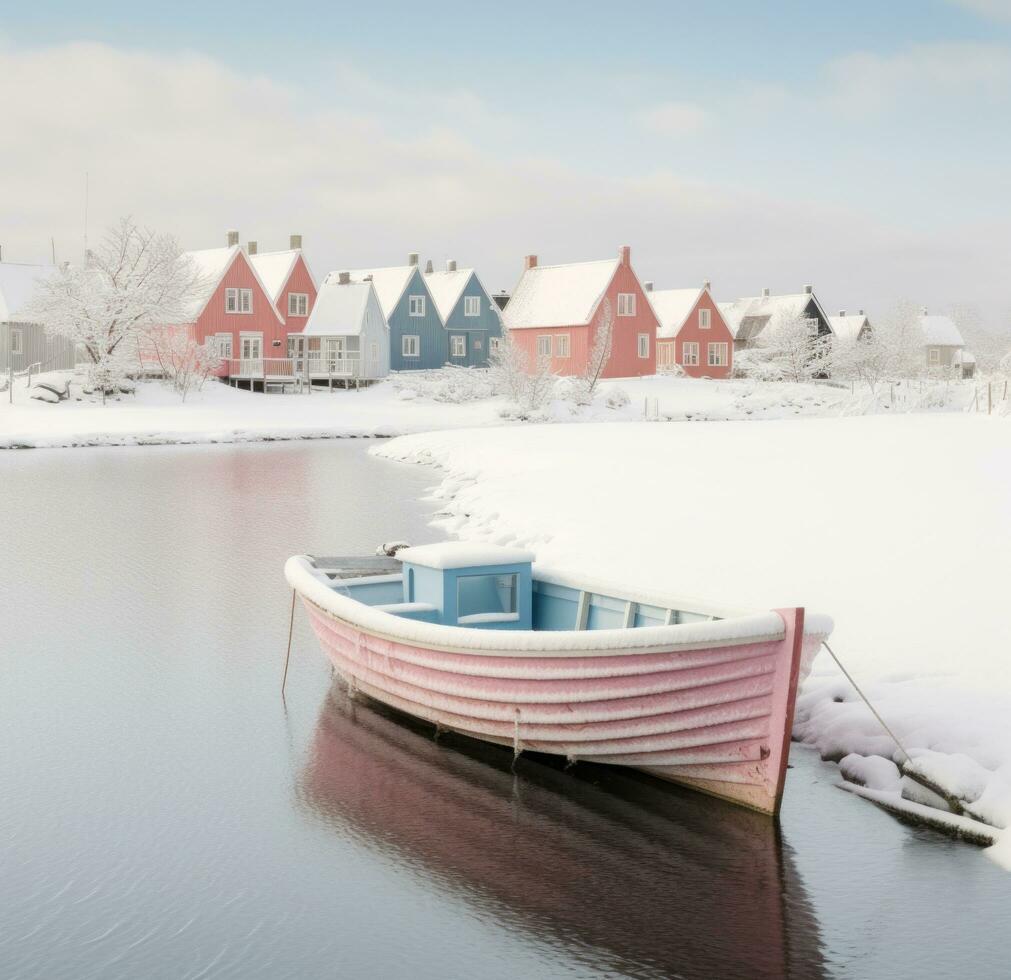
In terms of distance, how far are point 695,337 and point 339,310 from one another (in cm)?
2616

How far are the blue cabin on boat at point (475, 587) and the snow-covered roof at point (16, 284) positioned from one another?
58763 mm

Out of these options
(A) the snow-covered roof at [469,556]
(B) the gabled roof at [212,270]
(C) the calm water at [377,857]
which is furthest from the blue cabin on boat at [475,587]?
(B) the gabled roof at [212,270]

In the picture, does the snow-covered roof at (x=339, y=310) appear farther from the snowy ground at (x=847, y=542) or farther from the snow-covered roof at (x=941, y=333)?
the snow-covered roof at (x=941, y=333)

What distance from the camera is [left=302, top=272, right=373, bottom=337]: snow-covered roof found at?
7100cm

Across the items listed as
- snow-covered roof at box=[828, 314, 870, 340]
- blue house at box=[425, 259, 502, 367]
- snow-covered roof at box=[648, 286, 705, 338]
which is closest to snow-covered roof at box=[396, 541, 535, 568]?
blue house at box=[425, 259, 502, 367]

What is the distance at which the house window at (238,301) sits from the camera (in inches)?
2680

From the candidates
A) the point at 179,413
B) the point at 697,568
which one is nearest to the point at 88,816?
the point at 697,568

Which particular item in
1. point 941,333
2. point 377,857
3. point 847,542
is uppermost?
point 941,333

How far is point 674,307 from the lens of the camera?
8719 cm

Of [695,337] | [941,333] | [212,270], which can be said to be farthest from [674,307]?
[941,333]

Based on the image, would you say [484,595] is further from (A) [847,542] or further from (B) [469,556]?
(A) [847,542]

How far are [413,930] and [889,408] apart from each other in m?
56.7

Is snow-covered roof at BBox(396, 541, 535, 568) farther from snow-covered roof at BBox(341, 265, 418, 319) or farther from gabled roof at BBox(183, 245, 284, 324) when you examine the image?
snow-covered roof at BBox(341, 265, 418, 319)

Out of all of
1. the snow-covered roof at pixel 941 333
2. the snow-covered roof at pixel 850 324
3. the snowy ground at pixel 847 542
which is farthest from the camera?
the snow-covered roof at pixel 941 333
